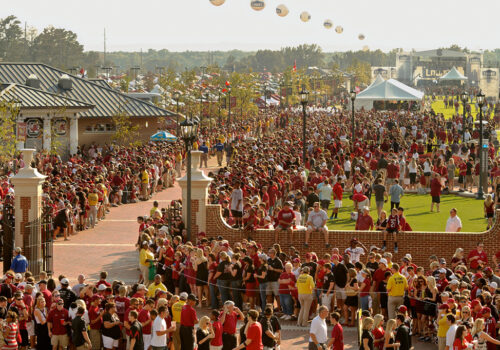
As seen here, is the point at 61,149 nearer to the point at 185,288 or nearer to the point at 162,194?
the point at 162,194

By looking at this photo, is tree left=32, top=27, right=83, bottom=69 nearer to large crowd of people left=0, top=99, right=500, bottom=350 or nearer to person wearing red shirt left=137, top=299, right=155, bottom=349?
large crowd of people left=0, top=99, right=500, bottom=350

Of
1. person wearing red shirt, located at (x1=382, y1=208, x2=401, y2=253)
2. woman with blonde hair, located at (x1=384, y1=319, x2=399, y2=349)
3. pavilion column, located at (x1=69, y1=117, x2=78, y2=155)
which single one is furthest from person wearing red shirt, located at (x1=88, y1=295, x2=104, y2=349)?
pavilion column, located at (x1=69, y1=117, x2=78, y2=155)

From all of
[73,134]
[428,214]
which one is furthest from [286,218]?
[73,134]

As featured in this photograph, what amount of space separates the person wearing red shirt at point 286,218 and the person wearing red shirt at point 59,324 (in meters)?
7.96

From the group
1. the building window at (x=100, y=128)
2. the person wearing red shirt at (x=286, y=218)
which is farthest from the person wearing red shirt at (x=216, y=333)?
the building window at (x=100, y=128)

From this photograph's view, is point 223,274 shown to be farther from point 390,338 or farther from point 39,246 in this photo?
point 39,246

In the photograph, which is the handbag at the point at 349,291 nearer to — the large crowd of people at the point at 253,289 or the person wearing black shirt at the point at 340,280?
the large crowd of people at the point at 253,289

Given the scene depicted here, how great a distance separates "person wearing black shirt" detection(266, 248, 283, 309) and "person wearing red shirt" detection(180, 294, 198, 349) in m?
3.52

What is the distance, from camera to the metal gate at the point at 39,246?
75.6 feet

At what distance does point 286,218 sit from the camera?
23.4 meters

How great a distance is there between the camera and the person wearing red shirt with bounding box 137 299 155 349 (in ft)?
52.8

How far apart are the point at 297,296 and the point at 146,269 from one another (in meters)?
3.64

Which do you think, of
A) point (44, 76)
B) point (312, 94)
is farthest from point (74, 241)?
point (312, 94)

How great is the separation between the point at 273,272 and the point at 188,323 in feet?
12.2
